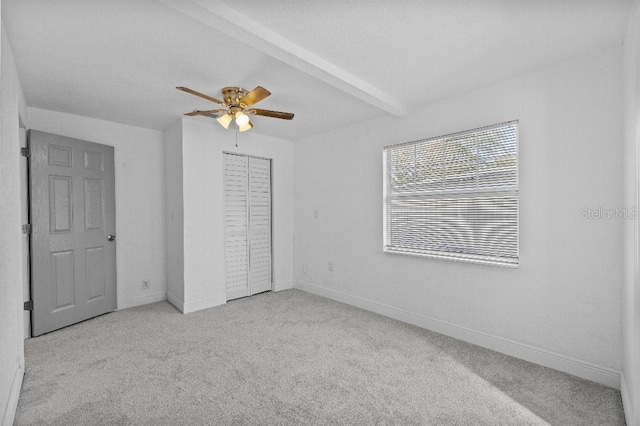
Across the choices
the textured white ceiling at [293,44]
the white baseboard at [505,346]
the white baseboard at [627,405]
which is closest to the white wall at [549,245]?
the white baseboard at [505,346]

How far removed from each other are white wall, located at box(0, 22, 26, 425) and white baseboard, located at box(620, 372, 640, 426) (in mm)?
3217

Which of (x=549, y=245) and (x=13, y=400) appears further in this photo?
(x=549, y=245)

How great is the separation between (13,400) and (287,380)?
1633mm

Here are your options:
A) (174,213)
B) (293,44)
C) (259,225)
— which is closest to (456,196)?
(293,44)

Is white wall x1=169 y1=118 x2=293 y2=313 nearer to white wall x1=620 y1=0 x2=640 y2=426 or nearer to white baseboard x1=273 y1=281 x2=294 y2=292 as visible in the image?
white baseboard x1=273 y1=281 x2=294 y2=292

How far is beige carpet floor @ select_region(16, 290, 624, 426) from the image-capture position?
182 centimetres

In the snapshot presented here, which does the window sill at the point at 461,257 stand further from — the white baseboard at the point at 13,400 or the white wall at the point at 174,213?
the white baseboard at the point at 13,400

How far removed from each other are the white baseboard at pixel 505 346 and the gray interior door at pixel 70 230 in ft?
9.74

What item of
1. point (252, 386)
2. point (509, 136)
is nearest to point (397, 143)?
point (509, 136)

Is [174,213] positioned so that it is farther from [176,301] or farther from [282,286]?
[282,286]

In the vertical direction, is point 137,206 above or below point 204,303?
above

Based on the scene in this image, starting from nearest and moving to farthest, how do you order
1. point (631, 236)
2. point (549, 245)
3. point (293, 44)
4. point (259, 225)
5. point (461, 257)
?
point (631, 236)
point (293, 44)
point (549, 245)
point (461, 257)
point (259, 225)

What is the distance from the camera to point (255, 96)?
7.74 ft

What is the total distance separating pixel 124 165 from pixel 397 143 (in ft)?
10.8
